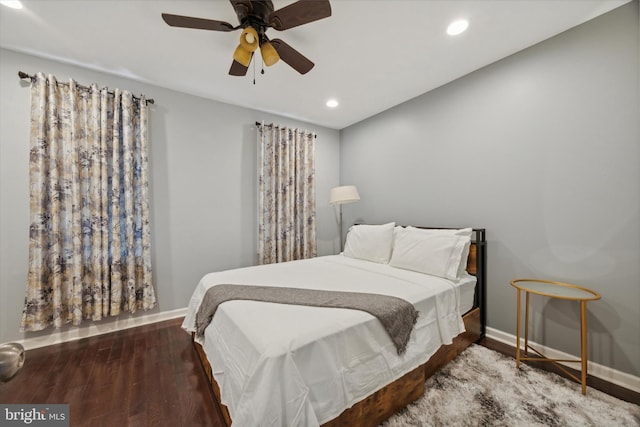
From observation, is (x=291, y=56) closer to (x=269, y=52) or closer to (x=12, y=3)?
(x=269, y=52)

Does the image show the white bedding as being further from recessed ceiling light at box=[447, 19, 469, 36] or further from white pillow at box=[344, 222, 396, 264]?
recessed ceiling light at box=[447, 19, 469, 36]

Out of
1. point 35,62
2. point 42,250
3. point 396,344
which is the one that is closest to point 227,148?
point 35,62

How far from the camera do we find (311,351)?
3.89ft

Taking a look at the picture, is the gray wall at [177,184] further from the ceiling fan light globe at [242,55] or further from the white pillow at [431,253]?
the white pillow at [431,253]

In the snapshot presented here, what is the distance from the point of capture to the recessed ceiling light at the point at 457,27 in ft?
6.21

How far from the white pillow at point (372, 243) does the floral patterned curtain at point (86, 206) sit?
7.74 feet

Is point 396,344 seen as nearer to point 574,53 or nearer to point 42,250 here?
point 574,53

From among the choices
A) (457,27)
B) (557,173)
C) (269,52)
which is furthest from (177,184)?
(557,173)

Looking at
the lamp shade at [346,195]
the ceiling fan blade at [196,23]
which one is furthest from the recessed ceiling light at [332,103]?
the ceiling fan blade at [196,23]

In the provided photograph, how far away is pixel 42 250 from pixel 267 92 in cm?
271

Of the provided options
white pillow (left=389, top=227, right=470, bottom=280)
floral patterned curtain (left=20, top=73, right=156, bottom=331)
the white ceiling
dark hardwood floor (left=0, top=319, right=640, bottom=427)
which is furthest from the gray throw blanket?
the white ceiling

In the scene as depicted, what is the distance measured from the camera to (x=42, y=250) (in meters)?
2.22

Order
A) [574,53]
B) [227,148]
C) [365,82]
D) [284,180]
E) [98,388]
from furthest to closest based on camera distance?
1. [284,180]
2. [227,148]
3. [365,82]
4. [574,53]
5. [98,388]

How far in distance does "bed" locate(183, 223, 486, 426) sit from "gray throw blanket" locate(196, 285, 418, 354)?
0.05m
